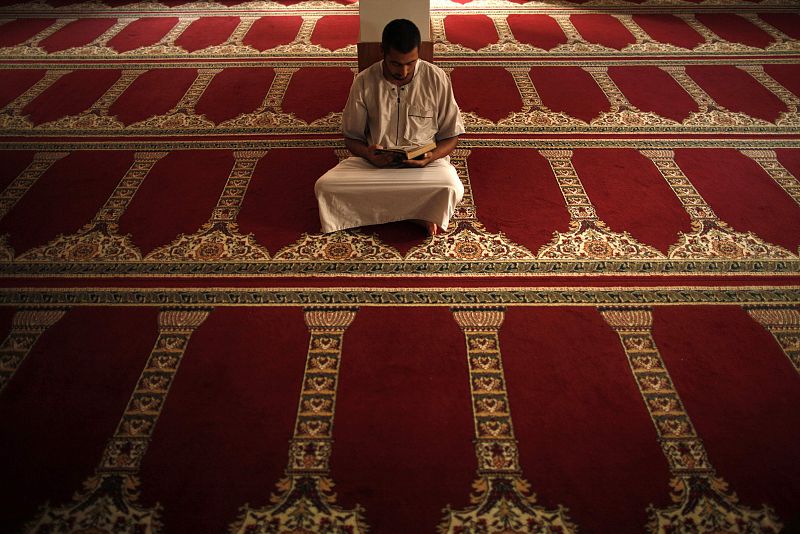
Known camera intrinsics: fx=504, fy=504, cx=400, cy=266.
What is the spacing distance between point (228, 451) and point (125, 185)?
68.4 inches

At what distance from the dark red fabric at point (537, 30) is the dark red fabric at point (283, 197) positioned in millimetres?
2426

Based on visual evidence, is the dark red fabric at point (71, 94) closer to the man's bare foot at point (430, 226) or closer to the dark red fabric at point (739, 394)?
the man's bare foot at point (430, 226)

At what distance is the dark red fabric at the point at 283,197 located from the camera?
91.8 inches

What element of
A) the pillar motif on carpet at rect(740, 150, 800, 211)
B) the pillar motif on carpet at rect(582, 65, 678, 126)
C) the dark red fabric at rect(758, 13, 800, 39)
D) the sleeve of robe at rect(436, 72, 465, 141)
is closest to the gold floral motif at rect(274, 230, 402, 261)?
the sleeve of robe at rect(436, 72, 465, 141)

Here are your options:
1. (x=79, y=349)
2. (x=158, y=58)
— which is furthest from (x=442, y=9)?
(x=79, y=349)

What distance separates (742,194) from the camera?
2.53 m

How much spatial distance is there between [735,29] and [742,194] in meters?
2.93

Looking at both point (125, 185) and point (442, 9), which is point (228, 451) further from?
point (442, 9)

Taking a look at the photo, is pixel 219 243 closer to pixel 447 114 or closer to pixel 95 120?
pixel 447 114

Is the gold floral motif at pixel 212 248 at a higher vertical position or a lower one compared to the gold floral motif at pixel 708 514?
higher

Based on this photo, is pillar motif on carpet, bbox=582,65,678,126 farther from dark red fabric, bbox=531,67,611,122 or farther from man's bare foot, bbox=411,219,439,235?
man's bare foot, bbox=411,219,439,235

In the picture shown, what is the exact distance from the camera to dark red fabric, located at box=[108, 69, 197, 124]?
328 centimetres

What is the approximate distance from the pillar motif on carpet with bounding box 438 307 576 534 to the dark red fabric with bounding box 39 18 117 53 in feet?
14.5

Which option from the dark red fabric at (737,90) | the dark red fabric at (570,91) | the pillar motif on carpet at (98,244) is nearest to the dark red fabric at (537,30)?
the dark red fabric at (570,91)
